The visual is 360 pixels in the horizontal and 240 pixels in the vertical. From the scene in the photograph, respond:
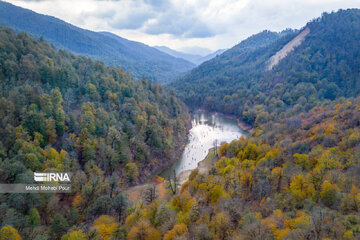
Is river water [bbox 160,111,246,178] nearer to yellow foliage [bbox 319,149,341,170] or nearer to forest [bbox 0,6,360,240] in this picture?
forest [bbox 0,6,360,240]

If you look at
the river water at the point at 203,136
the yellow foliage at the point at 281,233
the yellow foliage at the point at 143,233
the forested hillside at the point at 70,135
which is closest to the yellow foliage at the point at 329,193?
the yellow foliage at the point at 281,233

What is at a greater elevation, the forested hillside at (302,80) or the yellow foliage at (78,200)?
the forested hillside at (302,80)

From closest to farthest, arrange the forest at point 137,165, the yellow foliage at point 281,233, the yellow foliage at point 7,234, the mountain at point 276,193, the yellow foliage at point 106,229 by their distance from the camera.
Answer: the yellow foliage at point 281,233
the mountain at point 276,193
the yellow foliage at point 7,234
the forest at point 137,165
the yellow foliage at point 106,229

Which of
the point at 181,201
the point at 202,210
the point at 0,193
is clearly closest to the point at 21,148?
the point at 0,193

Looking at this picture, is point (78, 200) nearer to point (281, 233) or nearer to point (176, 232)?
point (176, 232)

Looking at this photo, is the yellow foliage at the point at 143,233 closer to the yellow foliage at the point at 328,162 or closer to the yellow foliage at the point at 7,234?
the yellow foliage at the point at 7,234

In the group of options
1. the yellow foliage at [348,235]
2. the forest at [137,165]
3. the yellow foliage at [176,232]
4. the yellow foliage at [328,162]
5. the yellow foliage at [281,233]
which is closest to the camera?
the yellow foliage at [348,235]

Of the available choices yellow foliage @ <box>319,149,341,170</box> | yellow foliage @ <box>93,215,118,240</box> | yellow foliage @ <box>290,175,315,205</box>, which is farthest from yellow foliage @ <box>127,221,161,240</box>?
→ yellow foliage @ <box>319,149,341,170</box>

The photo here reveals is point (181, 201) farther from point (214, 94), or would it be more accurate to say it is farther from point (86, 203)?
point (214, 94)
